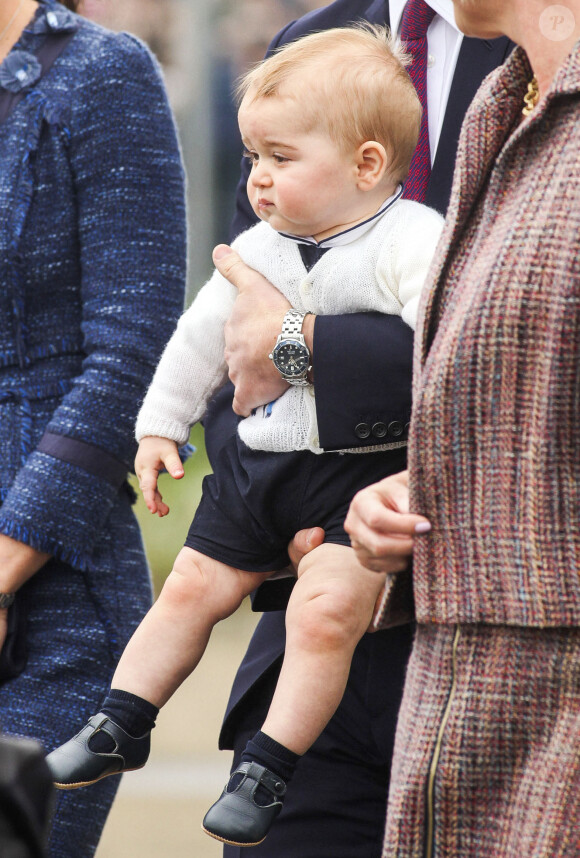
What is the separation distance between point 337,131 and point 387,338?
337 mm

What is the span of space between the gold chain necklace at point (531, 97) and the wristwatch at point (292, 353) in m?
0.47

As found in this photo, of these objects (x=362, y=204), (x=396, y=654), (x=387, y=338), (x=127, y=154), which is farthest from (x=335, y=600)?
(x=127, y=154)

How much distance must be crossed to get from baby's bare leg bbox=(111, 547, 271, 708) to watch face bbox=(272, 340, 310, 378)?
334 millimetres

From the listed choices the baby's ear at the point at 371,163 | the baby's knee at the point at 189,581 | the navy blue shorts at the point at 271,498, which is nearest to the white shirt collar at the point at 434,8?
the baby's ear at the point at 371,163

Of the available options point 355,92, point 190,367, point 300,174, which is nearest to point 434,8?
point 355,92

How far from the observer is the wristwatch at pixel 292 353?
176 centimetres

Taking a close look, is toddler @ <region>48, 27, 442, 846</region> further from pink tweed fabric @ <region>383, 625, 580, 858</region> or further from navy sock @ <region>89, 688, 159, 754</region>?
pink tweed fabric @ <region>383, 625, 580, 858</region>

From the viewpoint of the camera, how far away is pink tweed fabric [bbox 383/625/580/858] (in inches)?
51.5

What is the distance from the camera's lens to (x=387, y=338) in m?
1.72

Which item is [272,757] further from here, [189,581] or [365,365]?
[365,365]

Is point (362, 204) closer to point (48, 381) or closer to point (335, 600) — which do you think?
point (335, 600)

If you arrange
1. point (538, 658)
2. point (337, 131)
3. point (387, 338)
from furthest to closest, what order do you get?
point (337, 131) → point (387, 338) → point (538, 658)

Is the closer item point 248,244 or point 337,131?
point 337,131

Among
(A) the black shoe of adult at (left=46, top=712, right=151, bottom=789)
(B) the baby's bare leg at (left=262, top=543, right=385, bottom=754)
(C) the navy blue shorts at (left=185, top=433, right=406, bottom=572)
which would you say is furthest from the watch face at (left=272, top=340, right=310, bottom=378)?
(A) the black shoe of adult at (left=46, top=712, right=151, bottom=789)
